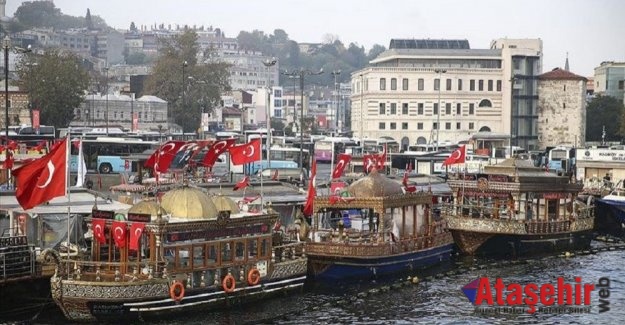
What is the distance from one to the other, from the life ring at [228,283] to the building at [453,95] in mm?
59745

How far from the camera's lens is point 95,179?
5303 centimetres

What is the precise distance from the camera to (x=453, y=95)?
277ft

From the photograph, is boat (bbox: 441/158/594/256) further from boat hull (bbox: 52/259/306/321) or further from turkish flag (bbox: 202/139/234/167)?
boat hull (bbox: 52/259/306/321)

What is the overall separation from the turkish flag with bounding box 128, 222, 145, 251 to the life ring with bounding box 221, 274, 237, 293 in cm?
249

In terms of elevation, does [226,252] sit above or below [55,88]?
below

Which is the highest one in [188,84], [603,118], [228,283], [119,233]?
[188,84]

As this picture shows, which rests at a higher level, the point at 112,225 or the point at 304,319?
the point at 112,225

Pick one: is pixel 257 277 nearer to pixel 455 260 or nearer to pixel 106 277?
pixel 106 277

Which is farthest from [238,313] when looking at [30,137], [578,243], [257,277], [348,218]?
[30,137]

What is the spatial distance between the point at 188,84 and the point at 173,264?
75.7 metres

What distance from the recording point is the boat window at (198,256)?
24750mm

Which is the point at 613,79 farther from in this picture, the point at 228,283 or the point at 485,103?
the point at 228,283

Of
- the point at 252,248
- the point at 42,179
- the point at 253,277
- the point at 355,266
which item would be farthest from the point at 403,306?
the point at 42,179

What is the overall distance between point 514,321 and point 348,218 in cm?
987
